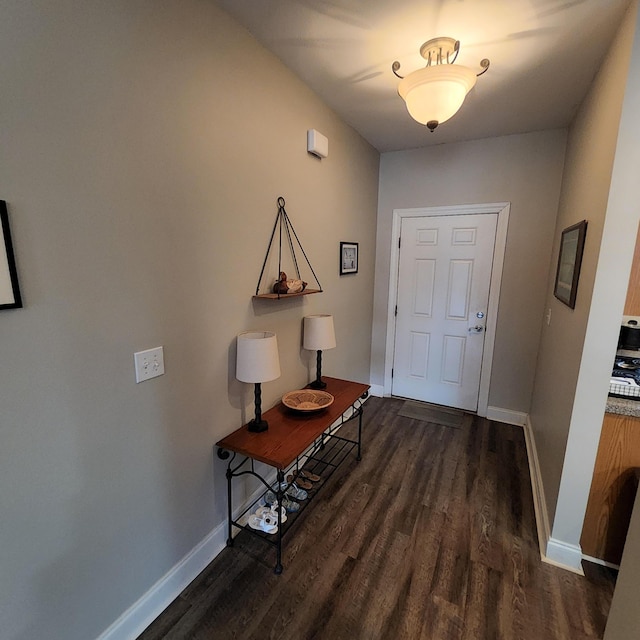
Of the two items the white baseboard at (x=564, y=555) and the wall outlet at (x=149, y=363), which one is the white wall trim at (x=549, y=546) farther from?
the wall outlet at (x=149, y=363)

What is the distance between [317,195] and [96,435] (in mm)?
1918

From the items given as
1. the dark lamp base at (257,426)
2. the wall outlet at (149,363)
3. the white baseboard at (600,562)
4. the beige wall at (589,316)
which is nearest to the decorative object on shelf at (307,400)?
the dark lamp base at (257,426)

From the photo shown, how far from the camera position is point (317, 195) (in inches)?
93.7

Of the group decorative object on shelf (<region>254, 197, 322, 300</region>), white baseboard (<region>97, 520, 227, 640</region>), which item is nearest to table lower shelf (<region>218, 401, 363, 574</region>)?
white baseboard (<region>97, 520, 227, 640</region>)

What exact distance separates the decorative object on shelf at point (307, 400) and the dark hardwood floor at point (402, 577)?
0.63m

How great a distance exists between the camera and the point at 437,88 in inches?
59.1

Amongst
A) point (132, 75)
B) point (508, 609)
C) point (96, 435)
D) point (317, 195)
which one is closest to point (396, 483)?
point (508, 609)

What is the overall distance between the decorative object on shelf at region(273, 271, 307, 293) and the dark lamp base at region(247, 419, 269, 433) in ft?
2.39

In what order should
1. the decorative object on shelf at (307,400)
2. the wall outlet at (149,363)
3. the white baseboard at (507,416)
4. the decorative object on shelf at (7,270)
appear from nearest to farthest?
the decorative object on shelf at (7,270), the wall outlet at (149,363), the decorative object on shelf at (307,400), the white baseboard at (507,416)

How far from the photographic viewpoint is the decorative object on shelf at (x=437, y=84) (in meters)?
1.47

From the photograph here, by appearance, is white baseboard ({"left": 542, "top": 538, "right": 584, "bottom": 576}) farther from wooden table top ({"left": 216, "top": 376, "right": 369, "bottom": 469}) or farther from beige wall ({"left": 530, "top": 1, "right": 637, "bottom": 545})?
wooden table top ({"left": 216, "top": 376, "right": 369, "bottom": 469})

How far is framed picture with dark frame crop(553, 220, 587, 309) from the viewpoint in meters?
1.78

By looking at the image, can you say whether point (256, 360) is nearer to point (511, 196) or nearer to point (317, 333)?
point (317, 333)

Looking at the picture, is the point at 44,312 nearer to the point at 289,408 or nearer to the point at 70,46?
the point at 70,46
